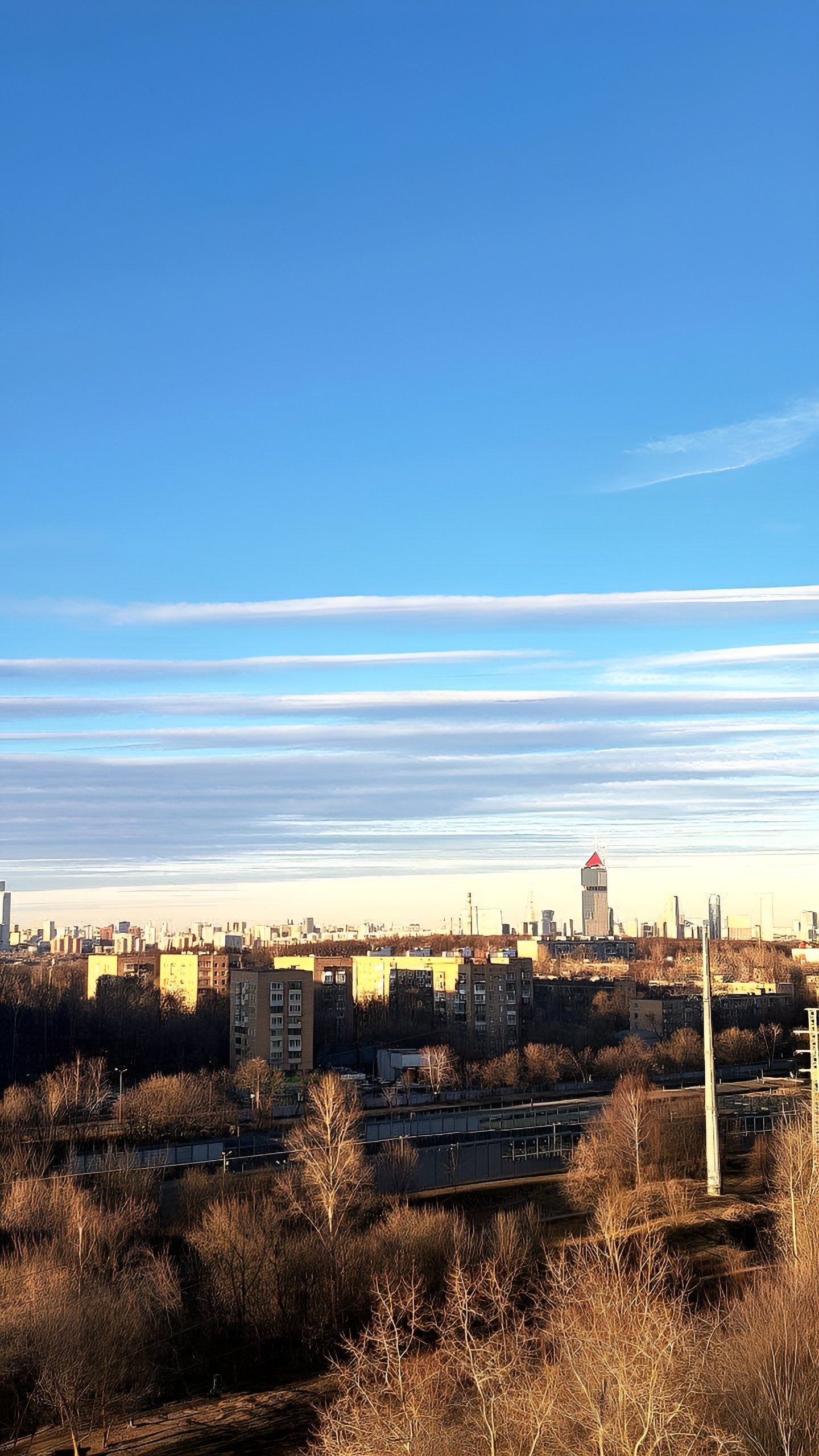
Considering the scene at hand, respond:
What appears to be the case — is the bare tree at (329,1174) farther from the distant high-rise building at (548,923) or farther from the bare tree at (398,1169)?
the distant high-rise building at (548,923)

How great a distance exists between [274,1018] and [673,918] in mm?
122610

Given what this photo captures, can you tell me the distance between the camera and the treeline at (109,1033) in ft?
153

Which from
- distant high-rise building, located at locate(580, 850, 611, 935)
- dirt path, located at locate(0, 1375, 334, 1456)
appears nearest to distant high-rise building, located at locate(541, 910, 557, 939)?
distant high-rise building, located at locate(580, 850, 611, 935)

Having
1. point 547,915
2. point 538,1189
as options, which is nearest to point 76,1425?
point 538,1189

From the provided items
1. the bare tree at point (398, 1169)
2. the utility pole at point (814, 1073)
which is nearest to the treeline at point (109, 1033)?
the bare tree at point (398, 1169)

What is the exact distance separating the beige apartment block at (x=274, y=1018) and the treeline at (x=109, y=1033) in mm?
1946

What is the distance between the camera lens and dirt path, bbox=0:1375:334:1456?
14.2 m

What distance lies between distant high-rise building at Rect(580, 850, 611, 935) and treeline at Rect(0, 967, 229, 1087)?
134466 millimetres

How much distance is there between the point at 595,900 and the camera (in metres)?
192

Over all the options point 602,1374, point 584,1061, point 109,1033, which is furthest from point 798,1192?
point 109,1033

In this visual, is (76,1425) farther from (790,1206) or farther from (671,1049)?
(671,1049)

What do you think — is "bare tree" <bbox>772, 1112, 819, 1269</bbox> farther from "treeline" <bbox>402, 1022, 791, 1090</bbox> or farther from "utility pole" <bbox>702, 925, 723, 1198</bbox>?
"treeline" <bbox>402, 1022, 791, 1090</bbox>

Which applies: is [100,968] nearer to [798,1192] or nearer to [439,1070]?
[439,1070]

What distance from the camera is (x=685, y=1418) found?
831 centimetres
